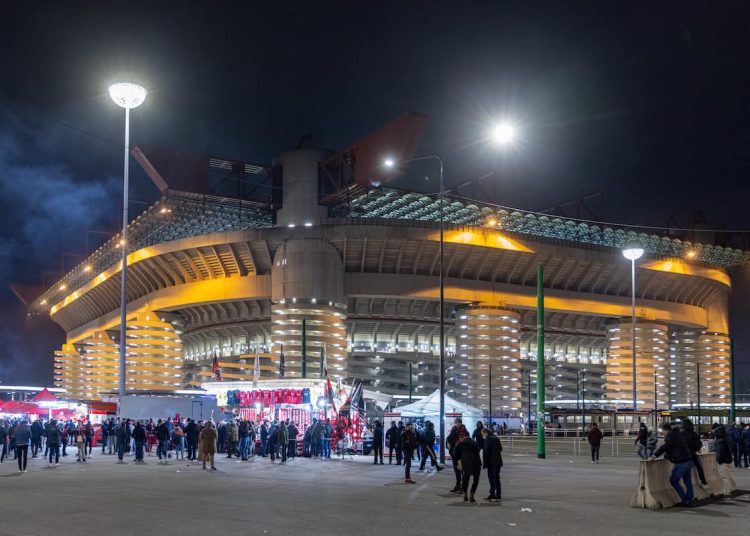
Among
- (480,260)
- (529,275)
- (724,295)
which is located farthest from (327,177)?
Answer: (724,295)

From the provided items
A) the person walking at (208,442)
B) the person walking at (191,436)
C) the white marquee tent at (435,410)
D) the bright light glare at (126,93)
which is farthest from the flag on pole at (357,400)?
the bright light glare at (126,93)

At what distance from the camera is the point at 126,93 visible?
35125 mm

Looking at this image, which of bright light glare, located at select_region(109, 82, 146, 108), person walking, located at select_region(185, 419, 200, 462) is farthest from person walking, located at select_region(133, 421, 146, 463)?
bright light glare, located at select_region(109, 82, 146, 108)

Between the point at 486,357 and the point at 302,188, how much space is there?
19108 millimetres

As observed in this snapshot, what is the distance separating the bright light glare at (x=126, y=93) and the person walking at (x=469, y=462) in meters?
23.5

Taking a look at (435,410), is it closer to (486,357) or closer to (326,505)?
(326,505)

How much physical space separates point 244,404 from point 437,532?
26909mm

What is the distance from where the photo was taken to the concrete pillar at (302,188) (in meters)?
65.4

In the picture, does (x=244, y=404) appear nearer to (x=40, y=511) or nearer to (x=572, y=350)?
(x=40, y=511)

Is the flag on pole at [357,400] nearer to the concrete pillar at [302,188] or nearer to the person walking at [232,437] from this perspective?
the person walking at [232,437]

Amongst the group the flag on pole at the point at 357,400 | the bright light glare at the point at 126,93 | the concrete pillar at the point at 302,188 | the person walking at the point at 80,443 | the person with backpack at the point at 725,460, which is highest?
the concrete pillar at the point at 302,188

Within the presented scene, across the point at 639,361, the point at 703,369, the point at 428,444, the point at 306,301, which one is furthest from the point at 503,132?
the point at 703,369

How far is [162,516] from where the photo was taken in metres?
14.6

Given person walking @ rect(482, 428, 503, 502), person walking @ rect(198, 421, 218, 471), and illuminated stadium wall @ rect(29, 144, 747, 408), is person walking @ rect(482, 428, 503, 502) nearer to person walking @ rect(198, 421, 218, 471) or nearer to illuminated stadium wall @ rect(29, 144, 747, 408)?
person walking @ rect(198, 421, 218, 471)
